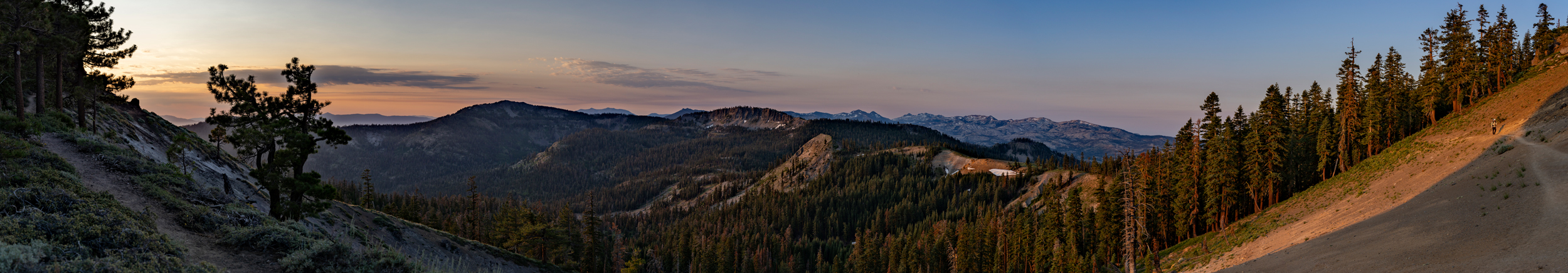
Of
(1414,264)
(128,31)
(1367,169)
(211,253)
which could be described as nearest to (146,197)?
(211,253)

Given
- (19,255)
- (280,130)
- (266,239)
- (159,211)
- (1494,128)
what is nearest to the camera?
(19,255)

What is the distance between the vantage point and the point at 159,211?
21141 millimetres

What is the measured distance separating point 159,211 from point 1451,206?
240ft

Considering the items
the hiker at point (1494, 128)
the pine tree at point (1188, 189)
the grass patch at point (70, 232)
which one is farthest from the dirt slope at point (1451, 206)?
the grass patch at point (70, 232)

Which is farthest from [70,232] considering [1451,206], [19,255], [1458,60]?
[1458,60]

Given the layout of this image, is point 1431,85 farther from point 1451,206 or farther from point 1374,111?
point 1451,206

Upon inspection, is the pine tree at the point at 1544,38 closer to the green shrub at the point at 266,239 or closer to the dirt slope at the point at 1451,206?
the dirt slope at the point at 1451,206

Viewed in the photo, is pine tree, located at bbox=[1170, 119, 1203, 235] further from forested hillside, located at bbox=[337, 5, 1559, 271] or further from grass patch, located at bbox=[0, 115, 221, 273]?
grass patch, located at bbox=[0, 115, 221, 273]

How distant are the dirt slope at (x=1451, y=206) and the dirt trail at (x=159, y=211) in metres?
52.9

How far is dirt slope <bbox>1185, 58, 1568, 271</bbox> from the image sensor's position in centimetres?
3111

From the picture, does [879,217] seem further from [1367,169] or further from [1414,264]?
[1414,264]

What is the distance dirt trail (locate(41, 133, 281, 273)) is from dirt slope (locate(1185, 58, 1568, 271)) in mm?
52892

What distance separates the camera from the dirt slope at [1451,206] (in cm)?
3111

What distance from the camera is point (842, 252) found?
144 meters
